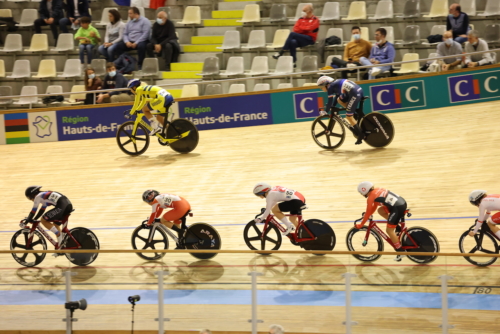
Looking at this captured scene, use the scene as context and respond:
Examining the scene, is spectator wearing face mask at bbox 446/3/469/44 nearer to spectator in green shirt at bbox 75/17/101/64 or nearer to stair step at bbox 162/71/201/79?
stair step at bbox 162/71/201/79

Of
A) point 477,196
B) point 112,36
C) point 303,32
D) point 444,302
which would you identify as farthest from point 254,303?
point 112,36

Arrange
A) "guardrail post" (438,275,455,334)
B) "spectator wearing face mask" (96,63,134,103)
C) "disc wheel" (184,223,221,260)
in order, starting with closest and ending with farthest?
1. "guardrail post" (438,275,455,334)
2. "disc wheel" (184,223,221,260)
3. "spectator wearing face mask" (96,63,134,103)

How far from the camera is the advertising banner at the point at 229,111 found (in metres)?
14.7

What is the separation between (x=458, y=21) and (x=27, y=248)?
9684 mm

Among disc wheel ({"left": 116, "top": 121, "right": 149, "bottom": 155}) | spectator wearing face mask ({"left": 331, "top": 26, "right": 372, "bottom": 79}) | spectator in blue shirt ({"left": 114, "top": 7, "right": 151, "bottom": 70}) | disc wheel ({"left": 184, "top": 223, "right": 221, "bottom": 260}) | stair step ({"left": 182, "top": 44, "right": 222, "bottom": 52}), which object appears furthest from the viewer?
stair step ({"left": 182, "top": 44, "right": 222, "bottom": 52})

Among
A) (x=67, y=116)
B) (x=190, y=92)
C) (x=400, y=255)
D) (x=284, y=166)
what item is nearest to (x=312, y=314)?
(x=400, y=255)

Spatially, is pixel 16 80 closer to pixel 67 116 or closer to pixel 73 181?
pixel 67 116

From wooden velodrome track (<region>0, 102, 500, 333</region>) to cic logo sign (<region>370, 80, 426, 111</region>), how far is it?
24 centimetres

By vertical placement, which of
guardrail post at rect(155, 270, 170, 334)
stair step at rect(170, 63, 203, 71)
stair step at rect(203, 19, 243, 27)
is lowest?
guardrail post at rect(155, 270, 170, 334)

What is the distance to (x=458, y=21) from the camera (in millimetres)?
14258

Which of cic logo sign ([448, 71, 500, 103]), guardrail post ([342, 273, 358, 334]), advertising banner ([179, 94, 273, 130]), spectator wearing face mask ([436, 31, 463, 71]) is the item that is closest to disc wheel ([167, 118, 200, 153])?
advertising banner ([179, 94, 273, 130])

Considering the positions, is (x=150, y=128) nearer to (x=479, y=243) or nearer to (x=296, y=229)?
(x=296, y=229)

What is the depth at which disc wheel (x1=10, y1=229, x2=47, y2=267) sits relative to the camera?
7562mm

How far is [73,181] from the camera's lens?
1277 cm
